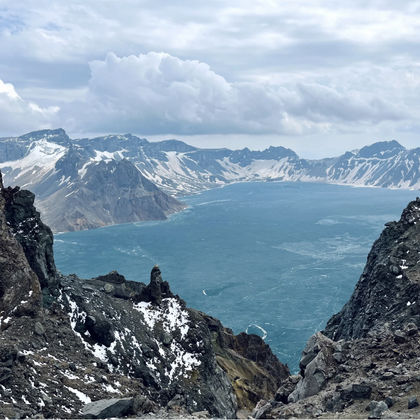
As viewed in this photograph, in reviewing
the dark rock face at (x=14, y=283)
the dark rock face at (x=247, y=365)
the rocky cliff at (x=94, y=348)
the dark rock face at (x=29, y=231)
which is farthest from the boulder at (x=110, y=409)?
the dark rock face at (x=247, y=365)

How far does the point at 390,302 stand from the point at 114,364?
48206 mm

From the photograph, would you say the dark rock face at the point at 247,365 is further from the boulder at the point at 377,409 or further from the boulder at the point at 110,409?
the boulder at the point at 377,409

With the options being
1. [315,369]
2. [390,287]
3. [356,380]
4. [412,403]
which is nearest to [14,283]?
[315,369]

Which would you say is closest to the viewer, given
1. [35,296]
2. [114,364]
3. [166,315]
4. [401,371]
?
Result: [401,371]

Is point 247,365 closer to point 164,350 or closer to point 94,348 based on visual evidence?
point 164,350

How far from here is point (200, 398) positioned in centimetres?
7925

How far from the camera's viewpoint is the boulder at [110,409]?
39.2m

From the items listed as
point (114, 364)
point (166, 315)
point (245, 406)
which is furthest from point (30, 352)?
point (245, 406)

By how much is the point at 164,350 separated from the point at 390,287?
4242 cm

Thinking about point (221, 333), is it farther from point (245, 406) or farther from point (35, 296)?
point (35, 296)

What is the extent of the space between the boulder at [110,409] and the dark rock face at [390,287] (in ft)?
151

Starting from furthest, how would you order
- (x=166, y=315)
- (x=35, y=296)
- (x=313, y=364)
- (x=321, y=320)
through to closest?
(x=321, y=320)
(x=166, y=315)
(x=35, y=296)
(x=313, y=364)

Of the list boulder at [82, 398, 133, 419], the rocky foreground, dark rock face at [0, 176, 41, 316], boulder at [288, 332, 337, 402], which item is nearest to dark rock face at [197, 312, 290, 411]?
the rocky foreground

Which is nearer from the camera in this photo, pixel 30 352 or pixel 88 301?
pixel 30 352
